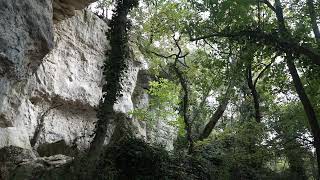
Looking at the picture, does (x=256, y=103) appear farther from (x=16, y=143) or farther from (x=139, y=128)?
(x=16, y=143)

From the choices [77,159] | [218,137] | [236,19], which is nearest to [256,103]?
[218,137]

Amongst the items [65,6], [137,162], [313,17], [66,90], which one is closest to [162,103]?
[66,90]

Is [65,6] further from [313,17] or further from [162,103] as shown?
[162,103]

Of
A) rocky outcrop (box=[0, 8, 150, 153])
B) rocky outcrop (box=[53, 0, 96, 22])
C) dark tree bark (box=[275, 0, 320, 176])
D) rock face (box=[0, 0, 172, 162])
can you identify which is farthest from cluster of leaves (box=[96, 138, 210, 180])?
rocky outcrop (box=[53, 0, 96, 22])

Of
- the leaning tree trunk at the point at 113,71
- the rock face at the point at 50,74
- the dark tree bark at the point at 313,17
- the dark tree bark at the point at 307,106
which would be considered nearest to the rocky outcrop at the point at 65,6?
the rock face at the point at 50,74

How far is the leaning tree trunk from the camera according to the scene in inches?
387

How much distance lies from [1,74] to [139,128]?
12137 mm

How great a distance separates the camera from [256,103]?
57.5ft

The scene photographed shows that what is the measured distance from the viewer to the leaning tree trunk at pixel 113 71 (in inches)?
387

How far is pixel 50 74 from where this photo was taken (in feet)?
47.6

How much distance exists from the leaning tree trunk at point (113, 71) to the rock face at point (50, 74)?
482 mm

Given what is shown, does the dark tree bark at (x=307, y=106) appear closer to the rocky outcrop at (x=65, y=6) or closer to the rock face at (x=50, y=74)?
the rock face at (x=50, y=74)

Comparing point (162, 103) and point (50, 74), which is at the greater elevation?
point (162, 103)

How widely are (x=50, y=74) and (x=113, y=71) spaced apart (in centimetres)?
502
